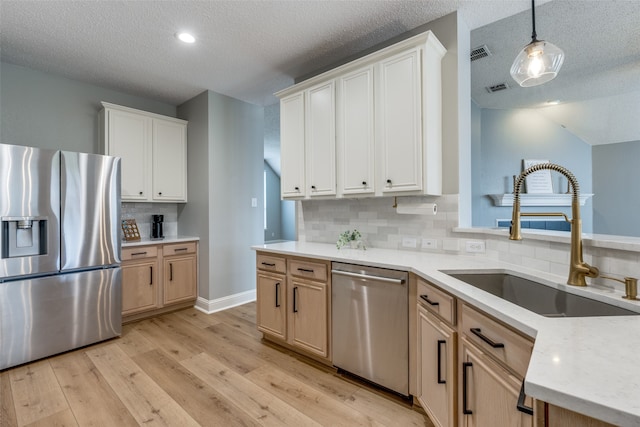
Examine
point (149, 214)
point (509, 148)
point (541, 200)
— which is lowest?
point (149, 214)

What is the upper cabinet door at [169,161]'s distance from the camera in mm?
3662

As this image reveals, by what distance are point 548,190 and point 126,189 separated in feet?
18.3

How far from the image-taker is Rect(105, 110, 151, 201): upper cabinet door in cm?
331

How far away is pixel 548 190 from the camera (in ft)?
13.9

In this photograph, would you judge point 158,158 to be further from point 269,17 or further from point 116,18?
point 269,17

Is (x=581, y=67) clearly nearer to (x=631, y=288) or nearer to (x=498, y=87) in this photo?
(x=498, y=87)

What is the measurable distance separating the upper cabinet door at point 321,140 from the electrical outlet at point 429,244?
0.86 metres

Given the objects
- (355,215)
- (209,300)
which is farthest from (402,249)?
(209,300)

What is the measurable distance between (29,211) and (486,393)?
10.7 ft

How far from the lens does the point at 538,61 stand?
1.66 m

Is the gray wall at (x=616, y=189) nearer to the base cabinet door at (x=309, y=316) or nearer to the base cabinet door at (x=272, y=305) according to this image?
the base cabinet door at (x=309, y=316)

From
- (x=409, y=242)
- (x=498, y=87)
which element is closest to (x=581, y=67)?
(x=498, y=87)

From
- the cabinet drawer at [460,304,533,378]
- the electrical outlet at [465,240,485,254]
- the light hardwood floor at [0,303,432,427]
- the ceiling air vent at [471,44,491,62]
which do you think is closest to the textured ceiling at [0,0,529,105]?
the ceiling air vent at [471,44,491,62]

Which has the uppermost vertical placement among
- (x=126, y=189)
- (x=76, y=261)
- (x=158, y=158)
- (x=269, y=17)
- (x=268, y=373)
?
(x=269, y=17)
